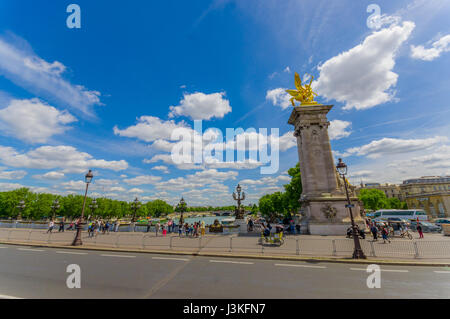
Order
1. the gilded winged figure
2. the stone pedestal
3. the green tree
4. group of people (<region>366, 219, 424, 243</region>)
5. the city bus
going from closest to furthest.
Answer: group of people (<region>366, 219, 424, 243</region>)
the stone pedestal
the gilded winged figure
the city bus
the green tree

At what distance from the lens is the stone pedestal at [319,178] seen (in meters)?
22.0

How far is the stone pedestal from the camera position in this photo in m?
22.0

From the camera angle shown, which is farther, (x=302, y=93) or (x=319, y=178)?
(x=302, y=93)

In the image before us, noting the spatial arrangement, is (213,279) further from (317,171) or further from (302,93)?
(302,93)

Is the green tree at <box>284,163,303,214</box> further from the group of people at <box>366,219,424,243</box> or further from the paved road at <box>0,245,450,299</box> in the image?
the paved road at <box>0,245,450,299</box>

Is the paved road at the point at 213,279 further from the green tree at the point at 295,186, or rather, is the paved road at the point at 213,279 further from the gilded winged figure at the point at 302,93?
the green tree at the point at 295,186

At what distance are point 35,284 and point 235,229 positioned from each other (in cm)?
2028

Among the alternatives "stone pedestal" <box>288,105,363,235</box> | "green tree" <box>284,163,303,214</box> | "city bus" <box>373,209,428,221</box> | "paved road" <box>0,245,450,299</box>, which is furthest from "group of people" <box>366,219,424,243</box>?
"green tree" <box>284,163,303,214</box>

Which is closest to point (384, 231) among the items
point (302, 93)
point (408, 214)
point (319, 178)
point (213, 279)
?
point (319, 178)

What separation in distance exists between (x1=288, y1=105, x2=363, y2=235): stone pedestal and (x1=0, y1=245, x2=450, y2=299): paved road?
12.6 metres

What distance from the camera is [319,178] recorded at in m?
24.7

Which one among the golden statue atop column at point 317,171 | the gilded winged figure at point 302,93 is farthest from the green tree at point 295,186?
the gilded winged figure at point 302,93

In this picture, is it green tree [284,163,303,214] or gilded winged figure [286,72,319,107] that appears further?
green tree [284,163,303,214]

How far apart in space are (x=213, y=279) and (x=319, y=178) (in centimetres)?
2122
